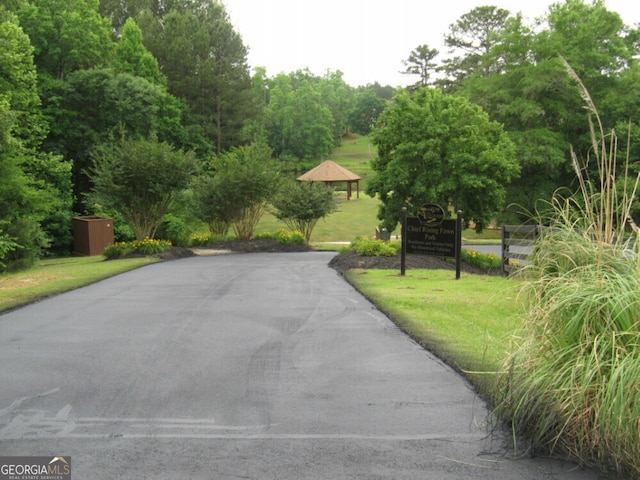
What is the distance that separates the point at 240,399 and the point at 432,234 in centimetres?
841

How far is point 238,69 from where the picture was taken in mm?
53250

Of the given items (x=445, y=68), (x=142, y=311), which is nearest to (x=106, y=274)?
(x=142, y=311)

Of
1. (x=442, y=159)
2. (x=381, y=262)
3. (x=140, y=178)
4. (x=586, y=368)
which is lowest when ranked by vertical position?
(x=381, y=262)

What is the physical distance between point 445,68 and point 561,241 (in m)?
64.4

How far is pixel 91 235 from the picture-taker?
29484mm

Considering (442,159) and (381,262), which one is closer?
(381,262)

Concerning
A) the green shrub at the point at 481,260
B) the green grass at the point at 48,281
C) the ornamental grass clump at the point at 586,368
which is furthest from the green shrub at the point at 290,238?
the ornamental grass clump at the point at 586,368

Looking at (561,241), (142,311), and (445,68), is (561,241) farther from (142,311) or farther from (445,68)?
(445,68)

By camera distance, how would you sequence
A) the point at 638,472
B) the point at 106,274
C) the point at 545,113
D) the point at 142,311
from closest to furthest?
the point at 638,472
the point at 142,311
the point at 106,274
the point at 545,113

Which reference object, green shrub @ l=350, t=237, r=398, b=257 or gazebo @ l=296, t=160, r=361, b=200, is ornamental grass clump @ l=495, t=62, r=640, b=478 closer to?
green shrub @ l=350, t=237, r=398, b=257

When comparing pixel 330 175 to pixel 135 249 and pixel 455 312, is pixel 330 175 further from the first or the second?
pixel 455 312

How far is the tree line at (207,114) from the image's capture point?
19734 millimetres

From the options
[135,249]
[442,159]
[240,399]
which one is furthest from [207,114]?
[240,399]

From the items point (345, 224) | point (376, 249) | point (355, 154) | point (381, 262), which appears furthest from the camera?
point (355, 154)
